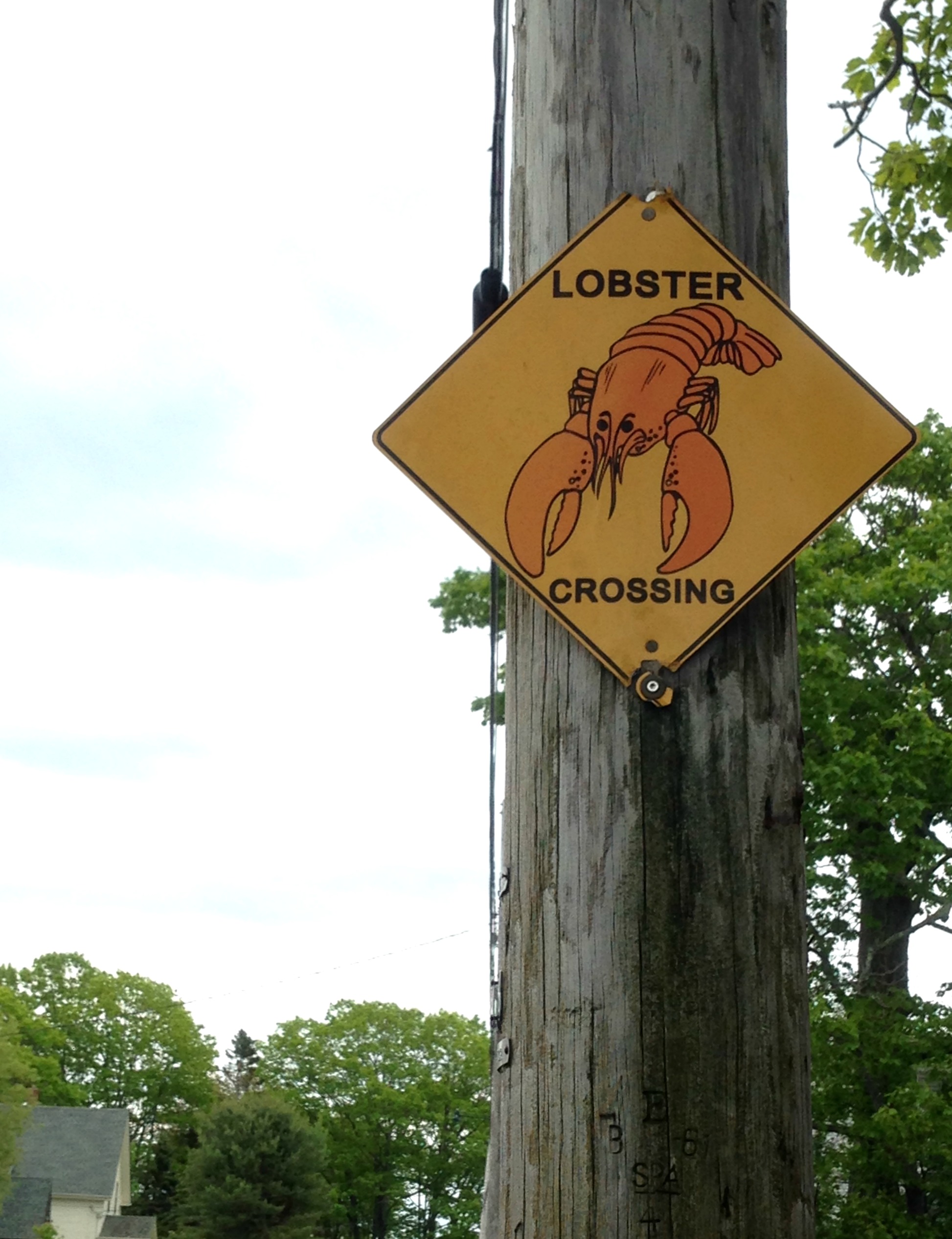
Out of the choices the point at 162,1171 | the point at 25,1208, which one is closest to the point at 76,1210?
the point at 25,1208

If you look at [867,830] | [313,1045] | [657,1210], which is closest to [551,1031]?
[657,1210]

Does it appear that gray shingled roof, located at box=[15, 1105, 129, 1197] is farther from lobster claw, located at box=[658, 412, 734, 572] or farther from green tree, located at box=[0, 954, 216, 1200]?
lobster claw, located at box=[658, 412, 734, 572]

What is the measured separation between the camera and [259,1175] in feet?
189

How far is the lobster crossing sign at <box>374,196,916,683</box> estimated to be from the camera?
2340 millimetres

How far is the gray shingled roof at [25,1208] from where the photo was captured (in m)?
59.1

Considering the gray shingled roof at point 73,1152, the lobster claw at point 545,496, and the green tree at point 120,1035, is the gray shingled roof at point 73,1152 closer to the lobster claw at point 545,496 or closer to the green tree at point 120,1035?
the green tree at point 120,1035

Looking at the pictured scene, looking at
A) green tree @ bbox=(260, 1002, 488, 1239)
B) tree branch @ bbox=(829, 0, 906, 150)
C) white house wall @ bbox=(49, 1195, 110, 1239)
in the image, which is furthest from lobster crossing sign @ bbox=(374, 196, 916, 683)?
white house wall @ bbox=(49, 1195, 110, 1239)

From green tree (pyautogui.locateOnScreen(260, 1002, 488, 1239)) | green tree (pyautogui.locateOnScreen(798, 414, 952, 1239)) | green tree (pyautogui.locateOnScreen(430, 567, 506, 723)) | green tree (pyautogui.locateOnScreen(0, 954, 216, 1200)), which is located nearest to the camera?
green tree (pyautogui.locateOnScreen(798, 414, 952, 1239))

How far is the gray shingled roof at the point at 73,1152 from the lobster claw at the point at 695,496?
221 ft

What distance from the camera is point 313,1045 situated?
63844 mm

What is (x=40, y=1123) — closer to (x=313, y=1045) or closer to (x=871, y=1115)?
(x=313, y=1045)

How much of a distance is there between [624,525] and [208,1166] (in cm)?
6155

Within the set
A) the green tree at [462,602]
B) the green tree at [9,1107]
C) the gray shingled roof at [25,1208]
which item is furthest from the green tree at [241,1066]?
the green tree at [462,602]

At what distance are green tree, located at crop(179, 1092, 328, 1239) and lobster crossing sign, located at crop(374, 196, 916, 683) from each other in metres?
58.7
